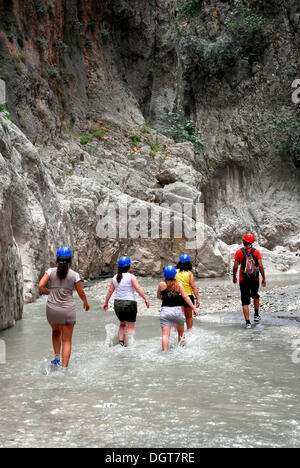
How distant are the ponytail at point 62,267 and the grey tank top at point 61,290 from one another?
0.14 ft

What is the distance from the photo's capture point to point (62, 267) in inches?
209

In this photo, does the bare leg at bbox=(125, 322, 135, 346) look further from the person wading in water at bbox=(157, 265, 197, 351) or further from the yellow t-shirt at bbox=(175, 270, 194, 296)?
the yellow t-shirt at bbox=(175, 270, 194, 296)

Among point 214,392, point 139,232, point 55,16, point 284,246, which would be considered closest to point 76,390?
point 214,392

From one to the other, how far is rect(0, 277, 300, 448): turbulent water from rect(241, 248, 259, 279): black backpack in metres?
0.93

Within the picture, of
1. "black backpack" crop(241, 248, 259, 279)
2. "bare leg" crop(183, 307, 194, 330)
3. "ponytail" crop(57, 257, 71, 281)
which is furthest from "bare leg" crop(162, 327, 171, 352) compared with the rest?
"black backpack" crop(241, 248, 259, 279)

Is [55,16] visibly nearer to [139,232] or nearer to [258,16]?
[139,232]

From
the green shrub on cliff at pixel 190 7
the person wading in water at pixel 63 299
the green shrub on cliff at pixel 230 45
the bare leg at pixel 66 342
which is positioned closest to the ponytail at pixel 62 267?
the person wading in water at pixel 63 299

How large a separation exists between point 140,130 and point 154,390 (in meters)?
23.7

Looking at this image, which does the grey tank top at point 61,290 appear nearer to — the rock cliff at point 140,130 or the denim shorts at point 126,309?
the denim shorts at point 126,309

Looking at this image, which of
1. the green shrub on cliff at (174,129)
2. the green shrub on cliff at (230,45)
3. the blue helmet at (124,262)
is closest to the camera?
the blue helmet at (124,262)

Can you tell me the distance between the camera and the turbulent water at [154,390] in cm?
329

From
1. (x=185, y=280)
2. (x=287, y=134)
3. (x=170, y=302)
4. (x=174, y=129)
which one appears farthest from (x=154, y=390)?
(x=287, y=134)
